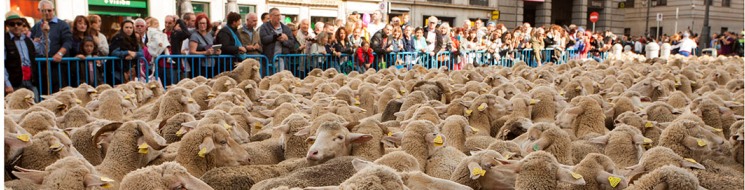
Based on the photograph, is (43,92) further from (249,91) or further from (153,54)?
(249,91)

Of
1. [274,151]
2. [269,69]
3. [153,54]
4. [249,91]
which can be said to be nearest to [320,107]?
[274,151]

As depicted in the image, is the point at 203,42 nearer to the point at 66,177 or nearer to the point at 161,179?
the point at 66,177

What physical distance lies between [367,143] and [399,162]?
0.90m

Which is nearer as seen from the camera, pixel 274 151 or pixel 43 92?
pixel 274 151

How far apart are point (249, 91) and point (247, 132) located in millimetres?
2487

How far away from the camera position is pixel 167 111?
6957mm

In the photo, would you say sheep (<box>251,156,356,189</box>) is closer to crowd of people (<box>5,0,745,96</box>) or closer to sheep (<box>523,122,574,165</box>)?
sheep (<box>523,122,574,165</box>)

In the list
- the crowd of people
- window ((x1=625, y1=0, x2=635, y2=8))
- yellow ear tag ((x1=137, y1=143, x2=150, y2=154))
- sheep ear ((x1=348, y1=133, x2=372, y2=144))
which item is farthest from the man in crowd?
window ((x1=625, y1=0, x2=635, y2=8))

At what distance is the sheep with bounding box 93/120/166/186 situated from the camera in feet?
15.6

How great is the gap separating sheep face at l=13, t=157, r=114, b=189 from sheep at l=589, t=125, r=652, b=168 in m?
3.68

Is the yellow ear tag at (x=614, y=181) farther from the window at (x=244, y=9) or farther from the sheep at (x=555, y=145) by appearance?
the window at (x=244, y=9)

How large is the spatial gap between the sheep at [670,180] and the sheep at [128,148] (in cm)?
330

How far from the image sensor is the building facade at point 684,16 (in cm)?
4656

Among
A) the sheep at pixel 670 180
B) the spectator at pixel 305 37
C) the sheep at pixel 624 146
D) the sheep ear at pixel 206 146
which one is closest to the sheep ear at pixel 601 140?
the sheep at pixel 624 146
